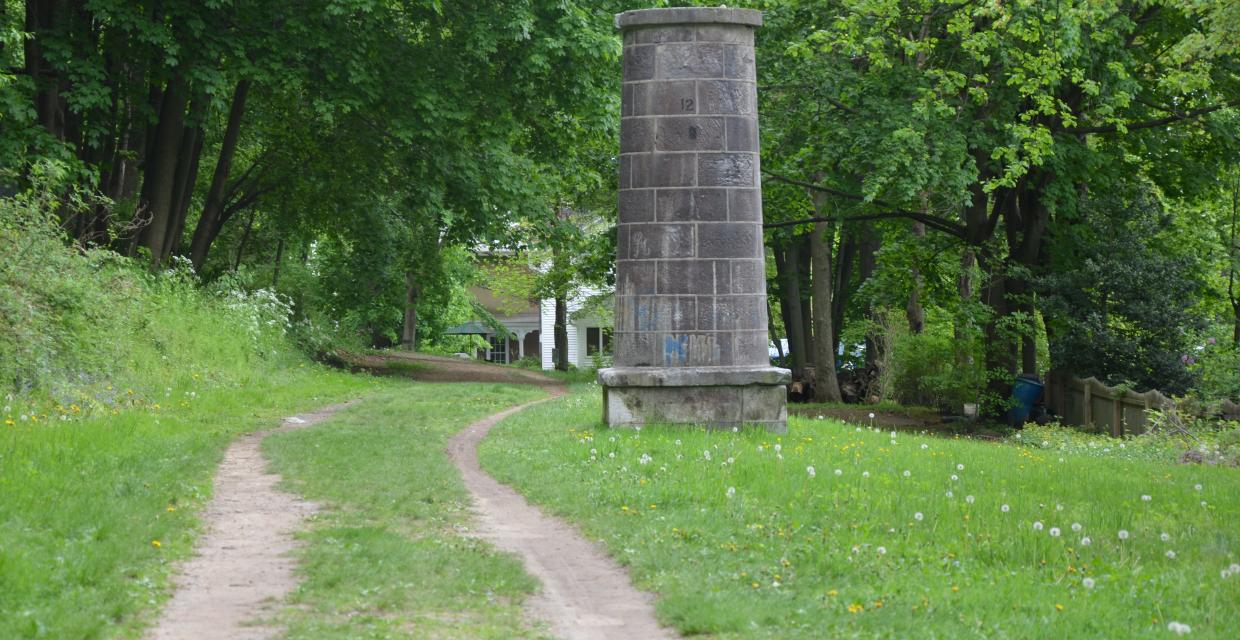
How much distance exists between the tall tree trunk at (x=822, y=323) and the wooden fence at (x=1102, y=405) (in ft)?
20.3

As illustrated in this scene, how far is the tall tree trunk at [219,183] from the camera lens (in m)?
26.9

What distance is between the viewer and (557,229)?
3062 centimetres

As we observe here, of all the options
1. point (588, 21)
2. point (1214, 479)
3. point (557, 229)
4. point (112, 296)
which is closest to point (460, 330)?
point (557, 229)

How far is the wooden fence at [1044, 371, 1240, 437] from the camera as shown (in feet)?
68.4

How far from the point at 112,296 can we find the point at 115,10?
5821mm

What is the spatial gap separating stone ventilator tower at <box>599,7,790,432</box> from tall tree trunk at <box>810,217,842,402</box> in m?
16.1

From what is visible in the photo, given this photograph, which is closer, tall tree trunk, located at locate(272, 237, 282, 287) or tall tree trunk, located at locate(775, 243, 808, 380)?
tall tree trunk, located at locate(775, 243, 808, 380)

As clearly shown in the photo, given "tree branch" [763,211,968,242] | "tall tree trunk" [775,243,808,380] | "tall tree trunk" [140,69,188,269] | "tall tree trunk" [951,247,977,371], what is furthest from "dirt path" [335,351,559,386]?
"tall tree trunk" [951,247,977,371]

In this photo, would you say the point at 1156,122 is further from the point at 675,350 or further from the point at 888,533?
the point at 888,533

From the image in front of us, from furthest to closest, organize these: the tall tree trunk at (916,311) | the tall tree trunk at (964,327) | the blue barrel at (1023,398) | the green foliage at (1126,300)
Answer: the tall tree trunk at (916,311) < the blue barrel at (1023,398) < the tall tree trunk at (964,327) < the green foliage at (1126,300)

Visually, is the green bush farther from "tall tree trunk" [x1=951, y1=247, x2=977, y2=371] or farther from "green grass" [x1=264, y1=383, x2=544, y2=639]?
"tall tree trunk" [x1=951, y1=247, x2=977, y2=371]

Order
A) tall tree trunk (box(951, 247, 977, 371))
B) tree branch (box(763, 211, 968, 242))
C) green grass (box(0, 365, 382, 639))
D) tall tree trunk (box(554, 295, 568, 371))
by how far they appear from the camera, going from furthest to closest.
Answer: tall tree trunk (box(554, 295, 568, 371)), tree branch (box(763, 211, 968, 242)), tall tree trunk (box(951, 247, 977, 371)), green grass (box(0, 365, 382, 639))

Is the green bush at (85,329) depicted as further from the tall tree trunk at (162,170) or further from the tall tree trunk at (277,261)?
the tall tree trunk at (277,261)

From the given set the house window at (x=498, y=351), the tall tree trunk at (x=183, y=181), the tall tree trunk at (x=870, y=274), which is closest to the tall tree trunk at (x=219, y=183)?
the tall tree trunk at (x=183, y=181)
